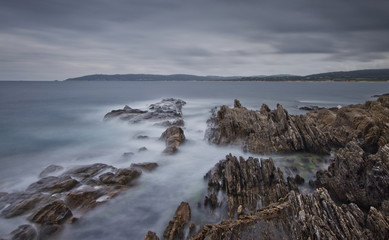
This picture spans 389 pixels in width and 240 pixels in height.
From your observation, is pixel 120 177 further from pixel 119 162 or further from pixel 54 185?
pixel 119 162

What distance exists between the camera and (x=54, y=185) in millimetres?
12023

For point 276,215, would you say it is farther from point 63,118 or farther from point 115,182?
point 63,118

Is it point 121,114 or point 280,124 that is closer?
point 280,124

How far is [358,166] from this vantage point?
33.9 feet

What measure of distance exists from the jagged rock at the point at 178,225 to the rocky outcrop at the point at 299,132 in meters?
9.14

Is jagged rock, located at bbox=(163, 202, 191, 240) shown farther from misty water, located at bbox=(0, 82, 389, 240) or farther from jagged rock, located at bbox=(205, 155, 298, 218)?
jagged rock, located at bbox=(205, 155, 298, 218)

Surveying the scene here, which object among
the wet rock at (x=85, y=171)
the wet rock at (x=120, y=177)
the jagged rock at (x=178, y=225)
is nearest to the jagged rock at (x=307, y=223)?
the jagged rock at (x=178, y=225)

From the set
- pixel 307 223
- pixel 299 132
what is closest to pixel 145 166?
pixel 307 223

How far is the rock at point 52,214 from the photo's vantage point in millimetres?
9547

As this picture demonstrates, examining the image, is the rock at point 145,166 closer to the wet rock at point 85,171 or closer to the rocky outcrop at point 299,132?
the wet rock at point 85,171

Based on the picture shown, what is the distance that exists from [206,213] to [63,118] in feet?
105

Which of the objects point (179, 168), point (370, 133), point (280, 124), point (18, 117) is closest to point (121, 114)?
point (18, 117)

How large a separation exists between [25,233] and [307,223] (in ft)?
34.0

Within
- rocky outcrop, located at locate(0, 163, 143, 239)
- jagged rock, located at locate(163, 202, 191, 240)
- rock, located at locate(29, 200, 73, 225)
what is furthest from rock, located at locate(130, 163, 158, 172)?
jagged rock, located at locate(163, 202, 191, 240)
